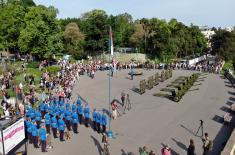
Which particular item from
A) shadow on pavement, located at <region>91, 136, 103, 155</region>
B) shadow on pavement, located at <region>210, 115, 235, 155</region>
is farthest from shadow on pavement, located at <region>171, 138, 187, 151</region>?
shadow on pavement, located at <region>91, 136, 103, 155</region>

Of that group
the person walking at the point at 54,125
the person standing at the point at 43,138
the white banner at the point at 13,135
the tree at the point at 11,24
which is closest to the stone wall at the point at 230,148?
the person standing at the point at 43,138

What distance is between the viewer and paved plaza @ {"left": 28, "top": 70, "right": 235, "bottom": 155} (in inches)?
864

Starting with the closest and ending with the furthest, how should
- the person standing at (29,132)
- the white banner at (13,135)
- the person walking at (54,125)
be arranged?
the white banner at (13,135), the person standing at (29,132), the person walking at (54,125)

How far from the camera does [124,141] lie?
904 inches

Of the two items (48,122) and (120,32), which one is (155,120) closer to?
(48,122)

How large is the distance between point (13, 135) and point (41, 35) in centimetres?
4164

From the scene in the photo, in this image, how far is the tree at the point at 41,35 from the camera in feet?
194

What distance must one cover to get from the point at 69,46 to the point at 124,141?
63.1 metres

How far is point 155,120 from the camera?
27.8 meters

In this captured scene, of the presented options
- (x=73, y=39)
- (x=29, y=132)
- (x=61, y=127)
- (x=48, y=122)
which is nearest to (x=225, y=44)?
(x=73, y=39)

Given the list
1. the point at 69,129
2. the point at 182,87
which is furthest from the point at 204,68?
the point at 69,129

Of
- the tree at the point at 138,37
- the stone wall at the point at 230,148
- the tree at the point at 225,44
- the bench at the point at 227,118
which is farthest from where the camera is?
the tree at the point at 225,44

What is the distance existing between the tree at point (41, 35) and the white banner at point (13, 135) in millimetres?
40260

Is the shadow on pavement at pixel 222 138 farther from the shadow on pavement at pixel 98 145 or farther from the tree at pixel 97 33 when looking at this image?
the tree at pixel 97 33
